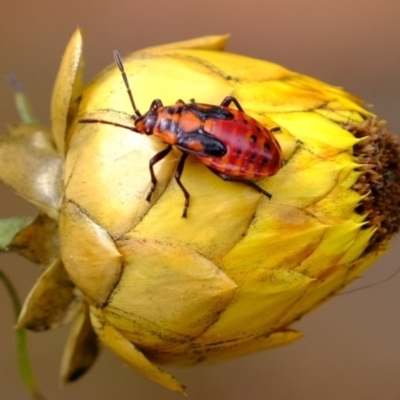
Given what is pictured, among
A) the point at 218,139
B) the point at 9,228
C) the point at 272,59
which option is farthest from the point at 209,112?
the point at 272,59

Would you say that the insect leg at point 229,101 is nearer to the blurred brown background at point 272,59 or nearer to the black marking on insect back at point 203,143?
the black marking on insect back at point 203,143

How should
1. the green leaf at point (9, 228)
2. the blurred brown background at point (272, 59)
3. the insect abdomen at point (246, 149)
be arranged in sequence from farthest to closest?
the blurred brown background at point (272, 59), the green leaf at point (9, 228), the insect abdomen at point (246, 149)

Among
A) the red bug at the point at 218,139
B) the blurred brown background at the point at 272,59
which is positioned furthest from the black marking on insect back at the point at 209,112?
the blurred brown background at the point at 272,59

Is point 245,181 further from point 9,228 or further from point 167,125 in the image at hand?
point 9,228

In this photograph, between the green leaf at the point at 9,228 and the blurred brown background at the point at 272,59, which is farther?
the blurred brown background at the point at 272,59

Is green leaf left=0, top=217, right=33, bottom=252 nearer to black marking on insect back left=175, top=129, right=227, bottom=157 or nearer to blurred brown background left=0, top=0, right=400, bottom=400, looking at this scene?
black marking on insect back left=175, top=129, right=227, bottom=157

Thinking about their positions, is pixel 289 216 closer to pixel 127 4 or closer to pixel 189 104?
pixel 189 104
